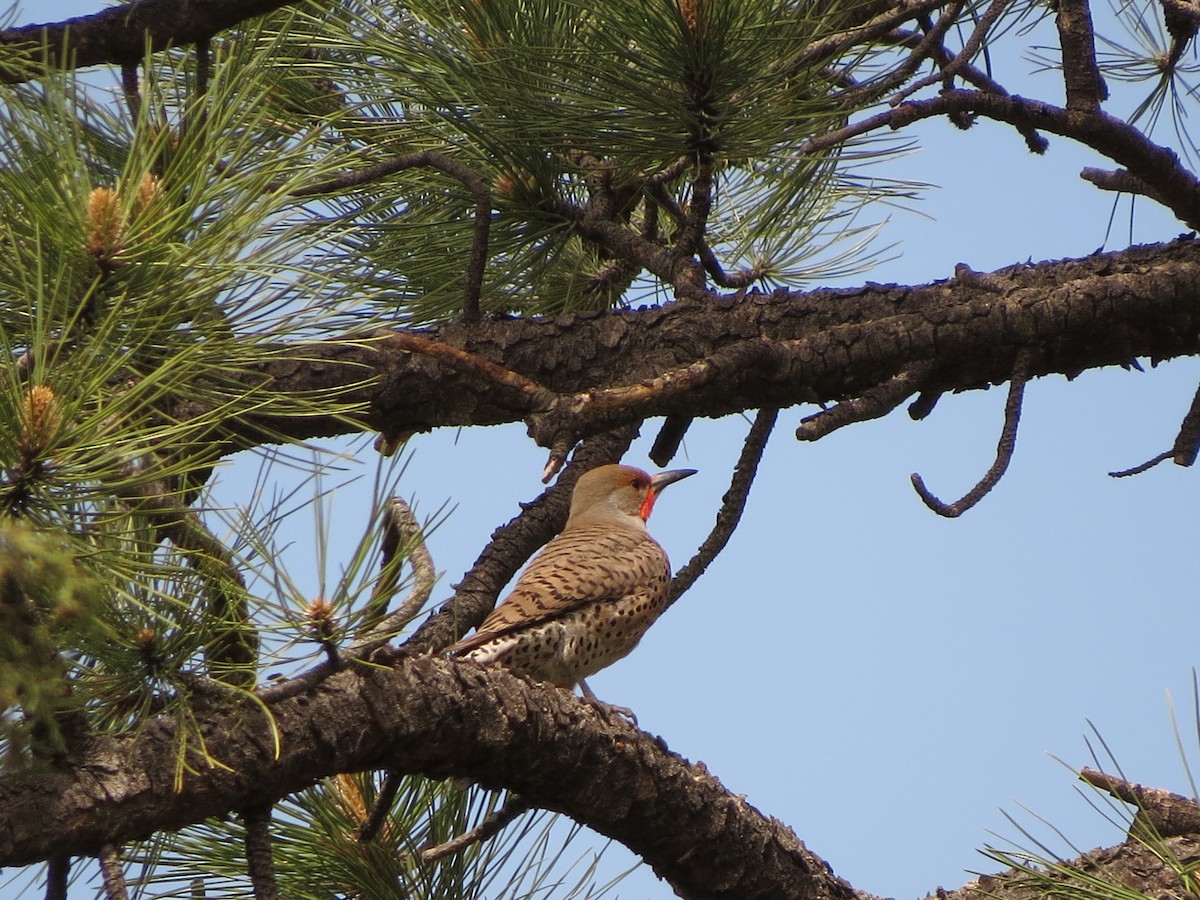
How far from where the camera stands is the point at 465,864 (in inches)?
125

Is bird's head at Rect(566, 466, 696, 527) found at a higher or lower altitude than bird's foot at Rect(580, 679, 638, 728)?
higher

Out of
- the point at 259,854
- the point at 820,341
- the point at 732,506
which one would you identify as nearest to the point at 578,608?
the point at 732,506

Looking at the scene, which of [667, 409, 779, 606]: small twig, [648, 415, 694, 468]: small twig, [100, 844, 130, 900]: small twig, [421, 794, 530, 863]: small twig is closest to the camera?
[100, 844, 130, 900]: small twig

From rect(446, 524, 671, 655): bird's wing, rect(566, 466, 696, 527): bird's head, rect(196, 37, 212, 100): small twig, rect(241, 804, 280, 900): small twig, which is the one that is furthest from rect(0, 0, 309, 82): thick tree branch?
rect(566, 466, 696, 527): bird's head

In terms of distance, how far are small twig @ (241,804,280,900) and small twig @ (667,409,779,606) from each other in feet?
3.31

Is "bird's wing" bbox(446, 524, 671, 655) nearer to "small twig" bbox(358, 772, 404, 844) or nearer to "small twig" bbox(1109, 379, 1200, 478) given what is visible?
"small twig" bbox(358, 772, 404, 844)

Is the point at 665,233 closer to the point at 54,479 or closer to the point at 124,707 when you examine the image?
the point at 124,707

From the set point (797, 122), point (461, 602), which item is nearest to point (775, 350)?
point (797, 122)

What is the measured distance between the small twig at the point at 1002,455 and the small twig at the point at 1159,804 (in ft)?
1.68

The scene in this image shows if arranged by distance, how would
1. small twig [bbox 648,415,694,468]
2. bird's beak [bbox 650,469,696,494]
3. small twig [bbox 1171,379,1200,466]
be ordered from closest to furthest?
small twig [bbox 1171,379,1200,466] → small twig [bbox 648,415,694,468] → bird's beak [bbox 650,469,696,494]

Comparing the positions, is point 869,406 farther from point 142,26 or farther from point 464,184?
point 142,26

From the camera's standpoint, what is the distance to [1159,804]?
96.8 inches

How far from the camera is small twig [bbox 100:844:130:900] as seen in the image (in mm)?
1978

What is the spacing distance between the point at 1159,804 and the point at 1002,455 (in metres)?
0.75
